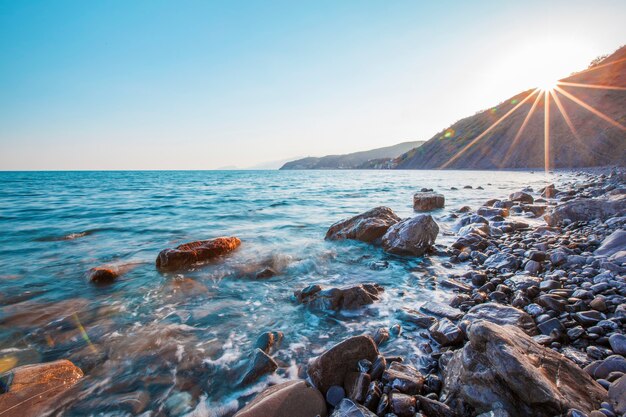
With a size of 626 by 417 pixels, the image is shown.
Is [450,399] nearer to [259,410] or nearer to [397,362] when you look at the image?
[397,362]

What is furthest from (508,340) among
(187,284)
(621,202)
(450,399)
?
(621,202)

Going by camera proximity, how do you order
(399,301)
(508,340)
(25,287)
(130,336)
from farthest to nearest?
(25,287) < (399,301) < (130,336) < (508,340)

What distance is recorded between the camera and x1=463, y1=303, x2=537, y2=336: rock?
299cm

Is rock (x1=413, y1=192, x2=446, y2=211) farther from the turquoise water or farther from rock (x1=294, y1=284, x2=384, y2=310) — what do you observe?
rock (x1=294, y1=284, x2=384, y2=310)

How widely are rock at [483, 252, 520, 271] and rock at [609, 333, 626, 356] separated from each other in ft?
8.02

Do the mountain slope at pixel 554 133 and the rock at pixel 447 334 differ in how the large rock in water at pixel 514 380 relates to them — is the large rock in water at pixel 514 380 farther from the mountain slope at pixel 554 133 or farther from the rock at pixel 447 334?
the mountain slope at pixel 554 133

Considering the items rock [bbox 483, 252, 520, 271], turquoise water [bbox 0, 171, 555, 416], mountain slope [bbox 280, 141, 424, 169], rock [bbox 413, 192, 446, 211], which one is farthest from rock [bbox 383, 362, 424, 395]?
mountain slope [bbox 280, 141, 424, 169]

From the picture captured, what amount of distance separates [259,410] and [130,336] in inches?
97.4

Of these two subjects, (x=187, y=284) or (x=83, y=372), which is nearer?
(x=83, y=372)

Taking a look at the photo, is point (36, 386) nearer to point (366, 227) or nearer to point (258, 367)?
point (258, 367)

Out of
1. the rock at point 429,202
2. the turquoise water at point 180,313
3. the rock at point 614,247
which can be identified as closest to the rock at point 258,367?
the turquoise water at point 180,313

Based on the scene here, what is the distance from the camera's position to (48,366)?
290 centimetres

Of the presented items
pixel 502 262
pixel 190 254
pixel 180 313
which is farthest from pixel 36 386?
pixel 502 262

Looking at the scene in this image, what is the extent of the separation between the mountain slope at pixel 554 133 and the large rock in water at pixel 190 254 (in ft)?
125
